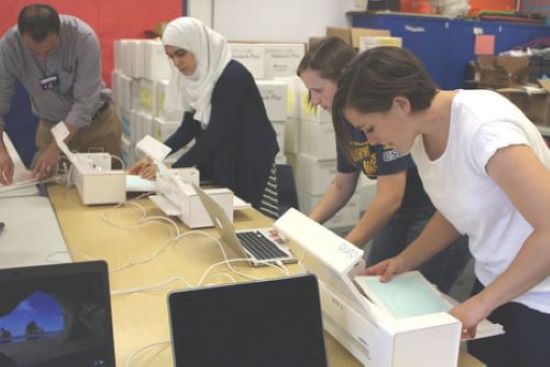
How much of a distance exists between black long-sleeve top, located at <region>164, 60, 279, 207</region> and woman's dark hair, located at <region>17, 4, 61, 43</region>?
645 millimetres

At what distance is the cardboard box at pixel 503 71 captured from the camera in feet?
16.0

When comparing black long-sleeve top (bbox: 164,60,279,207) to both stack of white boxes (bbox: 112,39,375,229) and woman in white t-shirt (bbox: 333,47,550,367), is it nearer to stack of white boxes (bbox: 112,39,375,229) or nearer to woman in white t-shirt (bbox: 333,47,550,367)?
woman in white t-shirt (bbox: 333,47,550,367)

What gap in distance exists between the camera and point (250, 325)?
1.00 m

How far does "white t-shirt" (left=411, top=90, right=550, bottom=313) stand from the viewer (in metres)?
1.08

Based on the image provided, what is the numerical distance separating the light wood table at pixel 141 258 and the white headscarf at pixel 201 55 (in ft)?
1.54

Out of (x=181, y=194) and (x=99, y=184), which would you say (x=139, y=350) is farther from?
(x=99, y=184)

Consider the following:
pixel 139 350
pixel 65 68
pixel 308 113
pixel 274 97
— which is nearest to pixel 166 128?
pixel 274 97

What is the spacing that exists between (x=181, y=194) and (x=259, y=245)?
1.23ft

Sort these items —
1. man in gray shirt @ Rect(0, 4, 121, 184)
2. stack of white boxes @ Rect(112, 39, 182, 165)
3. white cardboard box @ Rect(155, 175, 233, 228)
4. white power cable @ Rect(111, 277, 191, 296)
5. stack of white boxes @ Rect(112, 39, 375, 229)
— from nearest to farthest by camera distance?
white power cable @ Rect(111, 277, 191, 296)
white cardboard box @ Rect(155, 175, 233, 228)
man in gray shirt @ Rect(0, 4, 121, 184)
stack of white boxes @ Rect(112, 39, 182, 165)
stack of white boxes @ Rect(112, 39, 375, 229)

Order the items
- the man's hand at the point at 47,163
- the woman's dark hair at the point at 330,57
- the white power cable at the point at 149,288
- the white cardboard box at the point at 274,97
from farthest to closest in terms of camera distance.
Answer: the white cardboard box at the point at 274,97, the man's hand at the point at 47,163, the woman's dark hair at the point at 330,57, the white power cable at the point at 149,288

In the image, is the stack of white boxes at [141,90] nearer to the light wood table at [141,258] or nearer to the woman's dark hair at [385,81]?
the light wood table at [141,258]

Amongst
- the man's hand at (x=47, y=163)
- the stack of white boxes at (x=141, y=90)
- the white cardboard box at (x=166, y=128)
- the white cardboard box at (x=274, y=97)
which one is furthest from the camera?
the white cardboard box at (x=274, y=97)

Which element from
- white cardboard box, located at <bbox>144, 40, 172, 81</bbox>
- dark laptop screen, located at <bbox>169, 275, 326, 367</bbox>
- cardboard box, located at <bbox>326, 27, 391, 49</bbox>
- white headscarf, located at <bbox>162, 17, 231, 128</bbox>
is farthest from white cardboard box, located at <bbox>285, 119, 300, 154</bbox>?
dark laptop screen, located at <bbox>169, 275, 326, 367</bbox>

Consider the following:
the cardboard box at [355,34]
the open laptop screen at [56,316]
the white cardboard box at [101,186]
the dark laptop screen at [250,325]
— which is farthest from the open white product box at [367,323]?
the cardboard box at [355,34]
